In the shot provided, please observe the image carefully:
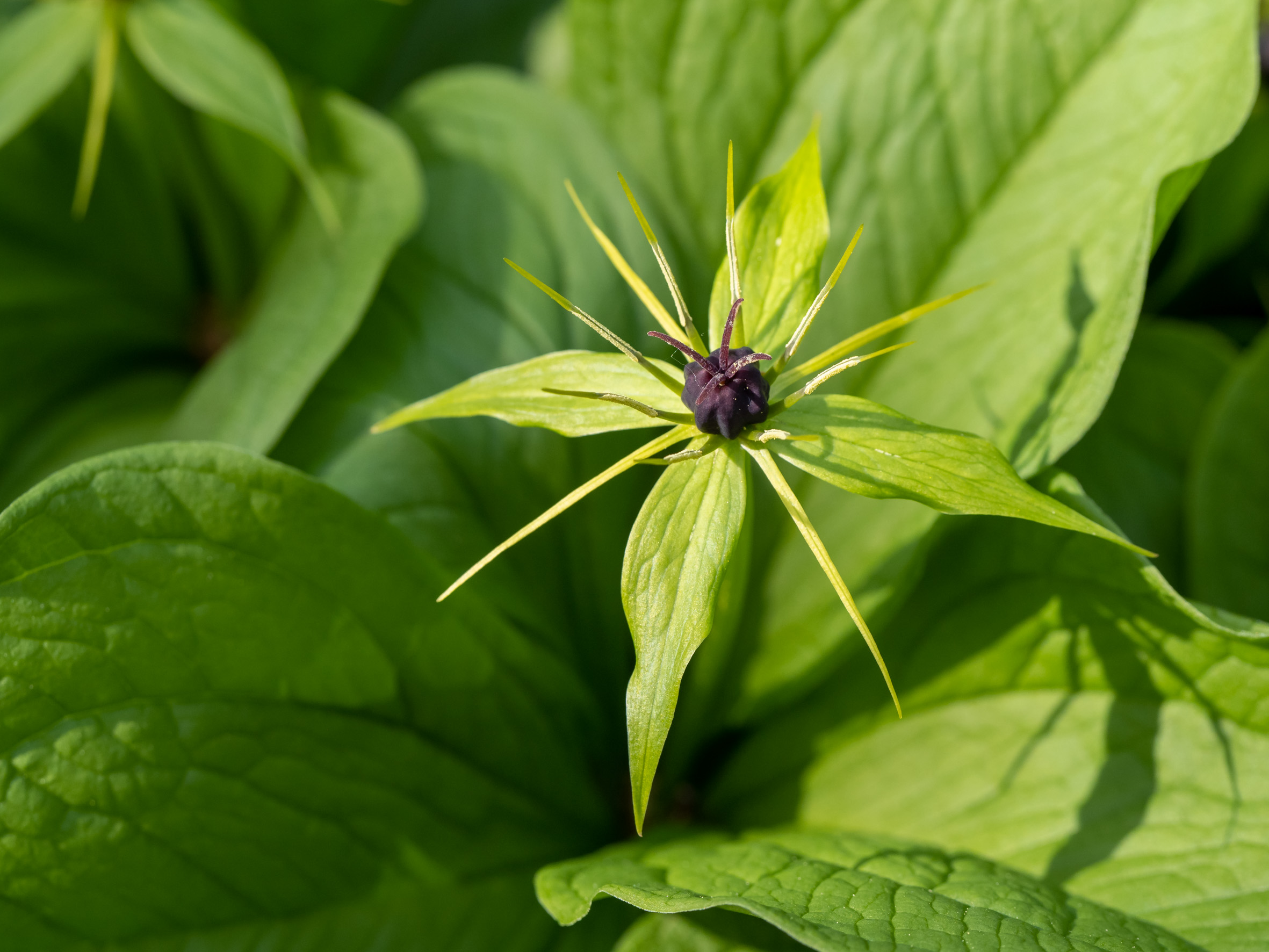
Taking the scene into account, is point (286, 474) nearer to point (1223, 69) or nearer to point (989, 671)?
point (989, 671)

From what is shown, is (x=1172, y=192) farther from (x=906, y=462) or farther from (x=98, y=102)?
(x=98, y=102)

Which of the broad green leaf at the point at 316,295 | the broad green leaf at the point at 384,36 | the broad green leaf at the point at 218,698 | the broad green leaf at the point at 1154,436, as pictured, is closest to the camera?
the broad green leaf at the point at 218,698

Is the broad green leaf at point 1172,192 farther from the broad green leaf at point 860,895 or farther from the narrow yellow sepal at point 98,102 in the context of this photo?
the narrow yellow sepal at point 98,102

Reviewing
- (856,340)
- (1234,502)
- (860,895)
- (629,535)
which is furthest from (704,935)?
(1234,502)

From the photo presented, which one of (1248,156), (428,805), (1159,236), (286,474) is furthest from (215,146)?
(1248,156)

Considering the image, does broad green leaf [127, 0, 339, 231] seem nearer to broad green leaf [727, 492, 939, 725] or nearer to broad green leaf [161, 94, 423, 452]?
broad green leaf [161, 94, 423, 452]

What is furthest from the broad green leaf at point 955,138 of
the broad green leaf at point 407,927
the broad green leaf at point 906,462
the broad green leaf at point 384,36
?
the broad green leaf at point 407,927
